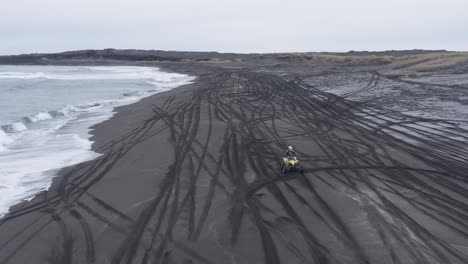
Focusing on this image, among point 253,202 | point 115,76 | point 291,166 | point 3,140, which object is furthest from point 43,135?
point 115,76

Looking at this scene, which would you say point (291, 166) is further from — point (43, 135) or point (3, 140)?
point (3, 140)

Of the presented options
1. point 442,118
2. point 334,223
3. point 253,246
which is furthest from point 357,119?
point 253,246

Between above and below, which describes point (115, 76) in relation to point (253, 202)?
below

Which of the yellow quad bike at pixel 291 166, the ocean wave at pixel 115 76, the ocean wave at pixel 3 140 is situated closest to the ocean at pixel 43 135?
the ocean wave at pixel 3 140

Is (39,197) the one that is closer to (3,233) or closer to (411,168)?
(3,233)

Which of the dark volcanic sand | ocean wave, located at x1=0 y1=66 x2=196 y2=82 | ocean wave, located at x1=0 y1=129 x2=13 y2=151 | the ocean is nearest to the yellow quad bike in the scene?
the dark volcanic sand

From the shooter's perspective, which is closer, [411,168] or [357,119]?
[411,168]

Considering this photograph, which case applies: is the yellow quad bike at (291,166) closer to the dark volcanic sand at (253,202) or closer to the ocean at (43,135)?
the dark volcanic sand at (253,202)

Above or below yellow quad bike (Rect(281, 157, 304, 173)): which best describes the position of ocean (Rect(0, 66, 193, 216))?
below

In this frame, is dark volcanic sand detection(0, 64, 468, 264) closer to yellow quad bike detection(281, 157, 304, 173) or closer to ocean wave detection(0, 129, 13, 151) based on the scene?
yellow quad bike detection(281, 157, 304, 173)
